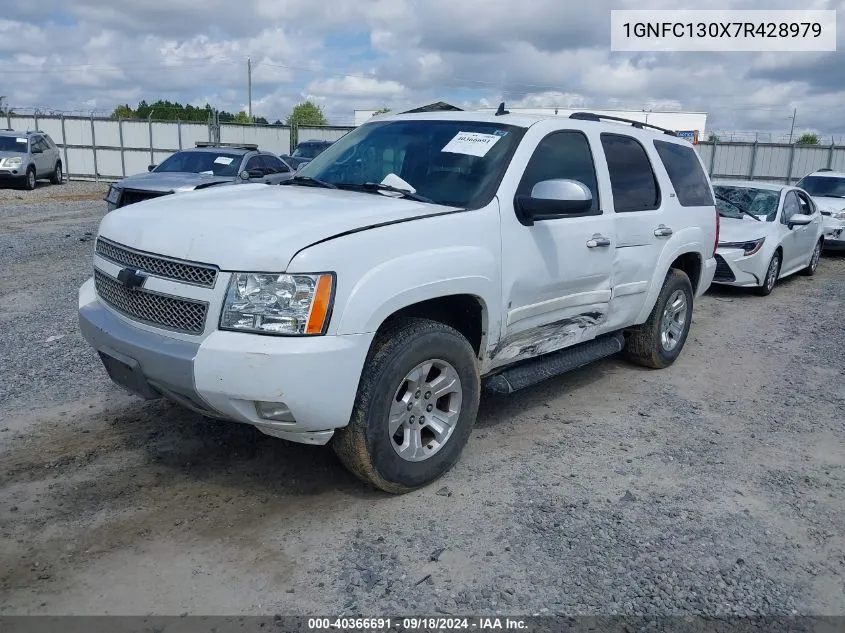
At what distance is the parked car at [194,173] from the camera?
34.9 ft

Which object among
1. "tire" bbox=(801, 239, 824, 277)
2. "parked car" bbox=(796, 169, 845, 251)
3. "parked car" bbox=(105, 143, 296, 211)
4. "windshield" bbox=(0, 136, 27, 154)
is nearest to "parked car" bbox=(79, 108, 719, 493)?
"parked car" bbox=(105, 143, 296, 211)

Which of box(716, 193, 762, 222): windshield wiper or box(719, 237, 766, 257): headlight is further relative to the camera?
box(716, 193, 762, 222): windshield wiper

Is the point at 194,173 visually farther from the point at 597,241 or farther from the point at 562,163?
the point at 597,241

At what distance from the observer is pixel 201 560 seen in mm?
3207

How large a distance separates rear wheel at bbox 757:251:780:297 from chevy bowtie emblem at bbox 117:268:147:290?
882 cm

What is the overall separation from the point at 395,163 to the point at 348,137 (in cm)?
84

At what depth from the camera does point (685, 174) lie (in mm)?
6250

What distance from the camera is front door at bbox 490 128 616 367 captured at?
420cm

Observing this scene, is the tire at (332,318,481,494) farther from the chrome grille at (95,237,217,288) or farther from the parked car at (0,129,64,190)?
the parked car at (0,129,64,190)

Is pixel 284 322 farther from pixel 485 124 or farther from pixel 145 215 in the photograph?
pixel 485 124

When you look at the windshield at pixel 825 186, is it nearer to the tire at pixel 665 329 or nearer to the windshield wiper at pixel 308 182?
the tire at pixel 665 329

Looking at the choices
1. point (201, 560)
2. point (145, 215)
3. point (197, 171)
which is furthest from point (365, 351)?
point (197, 171)

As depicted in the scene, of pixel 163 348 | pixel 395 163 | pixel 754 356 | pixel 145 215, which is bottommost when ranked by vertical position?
pixel 754 356

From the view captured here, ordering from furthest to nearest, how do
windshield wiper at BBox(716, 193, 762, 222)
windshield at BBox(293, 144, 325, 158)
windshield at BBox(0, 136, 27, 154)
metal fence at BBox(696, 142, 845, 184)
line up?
metal fence at BBox(696, 142, 845, 184)
windshield at BBox(293, 144, 325, 158)
windshield at BBox(0, 136, 27, 154)
windshield wiper at BBox(716, 193, 762, 222)
